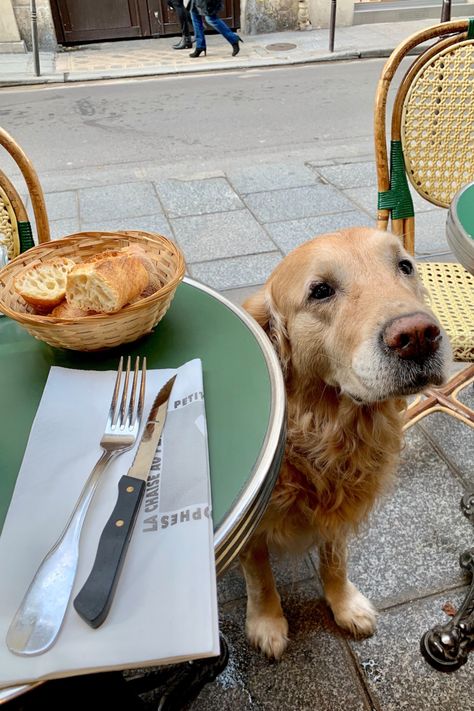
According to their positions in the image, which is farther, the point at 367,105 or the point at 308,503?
the point at 367,105

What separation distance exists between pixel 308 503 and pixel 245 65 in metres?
10.4

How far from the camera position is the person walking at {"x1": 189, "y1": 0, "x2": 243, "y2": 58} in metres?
10.1

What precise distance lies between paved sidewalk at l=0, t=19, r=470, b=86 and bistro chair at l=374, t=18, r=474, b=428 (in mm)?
8832

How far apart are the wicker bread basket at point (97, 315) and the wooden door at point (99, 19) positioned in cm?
1297

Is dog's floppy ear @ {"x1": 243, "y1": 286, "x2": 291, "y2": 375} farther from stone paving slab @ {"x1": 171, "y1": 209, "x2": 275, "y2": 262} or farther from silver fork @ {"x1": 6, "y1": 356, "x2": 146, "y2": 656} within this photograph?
stone paving slab @ {"x1": 171, "y1": 209, "x2": 275, "y2": 262}

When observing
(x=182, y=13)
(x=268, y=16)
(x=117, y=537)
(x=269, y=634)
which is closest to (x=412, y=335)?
(x=117, y=537)

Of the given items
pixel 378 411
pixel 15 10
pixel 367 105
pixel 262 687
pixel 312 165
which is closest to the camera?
pixel 378 411

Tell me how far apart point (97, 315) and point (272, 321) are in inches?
24.7

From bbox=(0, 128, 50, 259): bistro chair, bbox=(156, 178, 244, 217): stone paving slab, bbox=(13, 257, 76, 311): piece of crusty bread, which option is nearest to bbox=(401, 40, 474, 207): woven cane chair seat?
bbox=(0, 128, 50, 259): bistro chair

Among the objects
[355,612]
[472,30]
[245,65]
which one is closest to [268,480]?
[355,612]

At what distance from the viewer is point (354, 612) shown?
5.77 ft

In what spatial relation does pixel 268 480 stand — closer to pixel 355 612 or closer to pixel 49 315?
pixel 49 315

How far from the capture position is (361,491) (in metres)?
1.63

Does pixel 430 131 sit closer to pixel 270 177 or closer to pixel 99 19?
pixel 270 177
